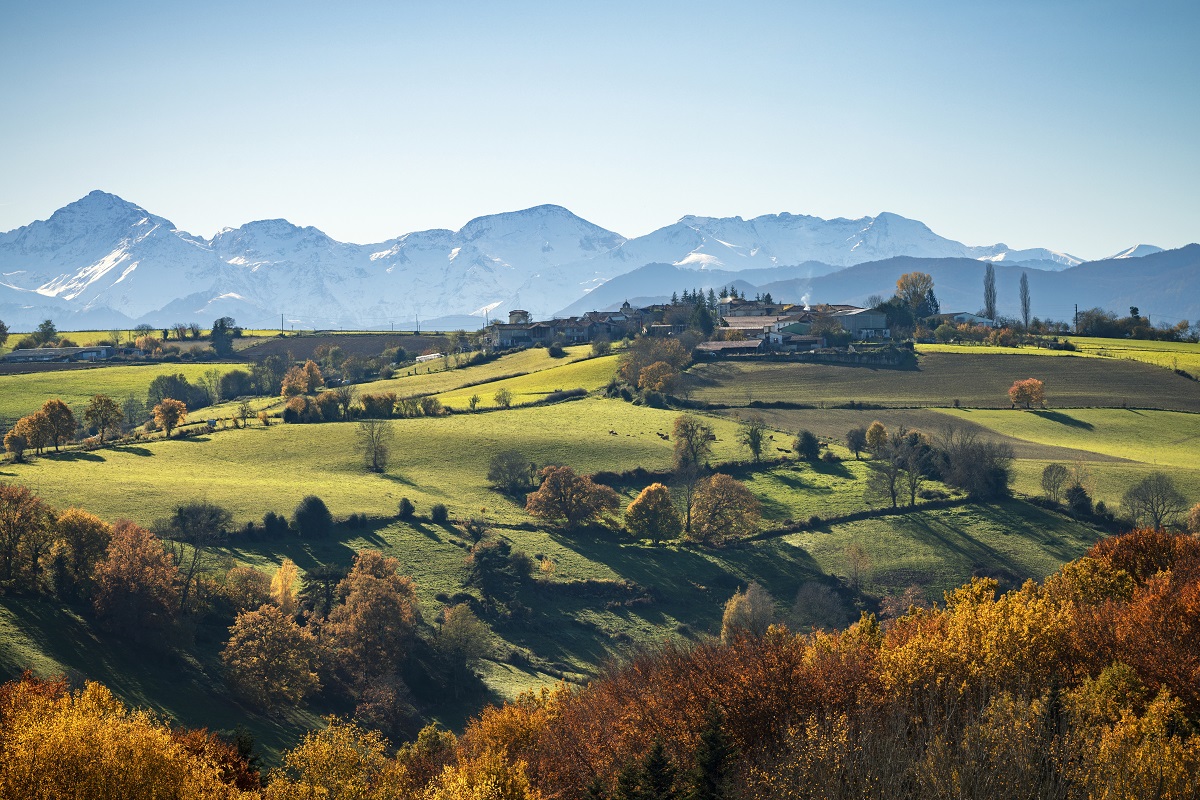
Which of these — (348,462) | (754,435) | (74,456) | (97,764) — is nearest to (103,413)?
(74,456)

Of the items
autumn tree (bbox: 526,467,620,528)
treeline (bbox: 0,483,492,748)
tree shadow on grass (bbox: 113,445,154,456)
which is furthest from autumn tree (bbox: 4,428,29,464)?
autumn tree (bbox: 526,467,620,528)

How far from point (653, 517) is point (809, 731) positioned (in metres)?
65.3

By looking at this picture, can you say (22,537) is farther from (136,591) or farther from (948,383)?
(948,383)

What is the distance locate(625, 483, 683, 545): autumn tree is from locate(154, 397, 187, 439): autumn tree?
60404 millimetres

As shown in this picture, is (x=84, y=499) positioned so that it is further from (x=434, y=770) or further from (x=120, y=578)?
(x=434, y=770)

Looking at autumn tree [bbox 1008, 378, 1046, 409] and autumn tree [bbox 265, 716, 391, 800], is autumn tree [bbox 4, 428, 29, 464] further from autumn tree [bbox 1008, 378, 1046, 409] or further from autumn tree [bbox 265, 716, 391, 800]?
autumn tree [bbox 1008, 378, 1046, 409]

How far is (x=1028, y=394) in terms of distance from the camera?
142125 millimetres

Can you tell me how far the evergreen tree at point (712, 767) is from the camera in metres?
37.4

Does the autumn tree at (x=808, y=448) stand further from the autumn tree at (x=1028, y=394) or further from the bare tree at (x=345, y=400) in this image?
the bare tree at (x=345, y=400)

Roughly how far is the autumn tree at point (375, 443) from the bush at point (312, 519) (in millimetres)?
20434

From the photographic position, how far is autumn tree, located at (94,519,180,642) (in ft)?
238

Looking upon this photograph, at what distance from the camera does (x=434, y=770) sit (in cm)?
5259

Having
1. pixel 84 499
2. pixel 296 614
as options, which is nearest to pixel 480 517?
pixel 296 614

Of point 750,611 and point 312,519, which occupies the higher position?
point 312,519
